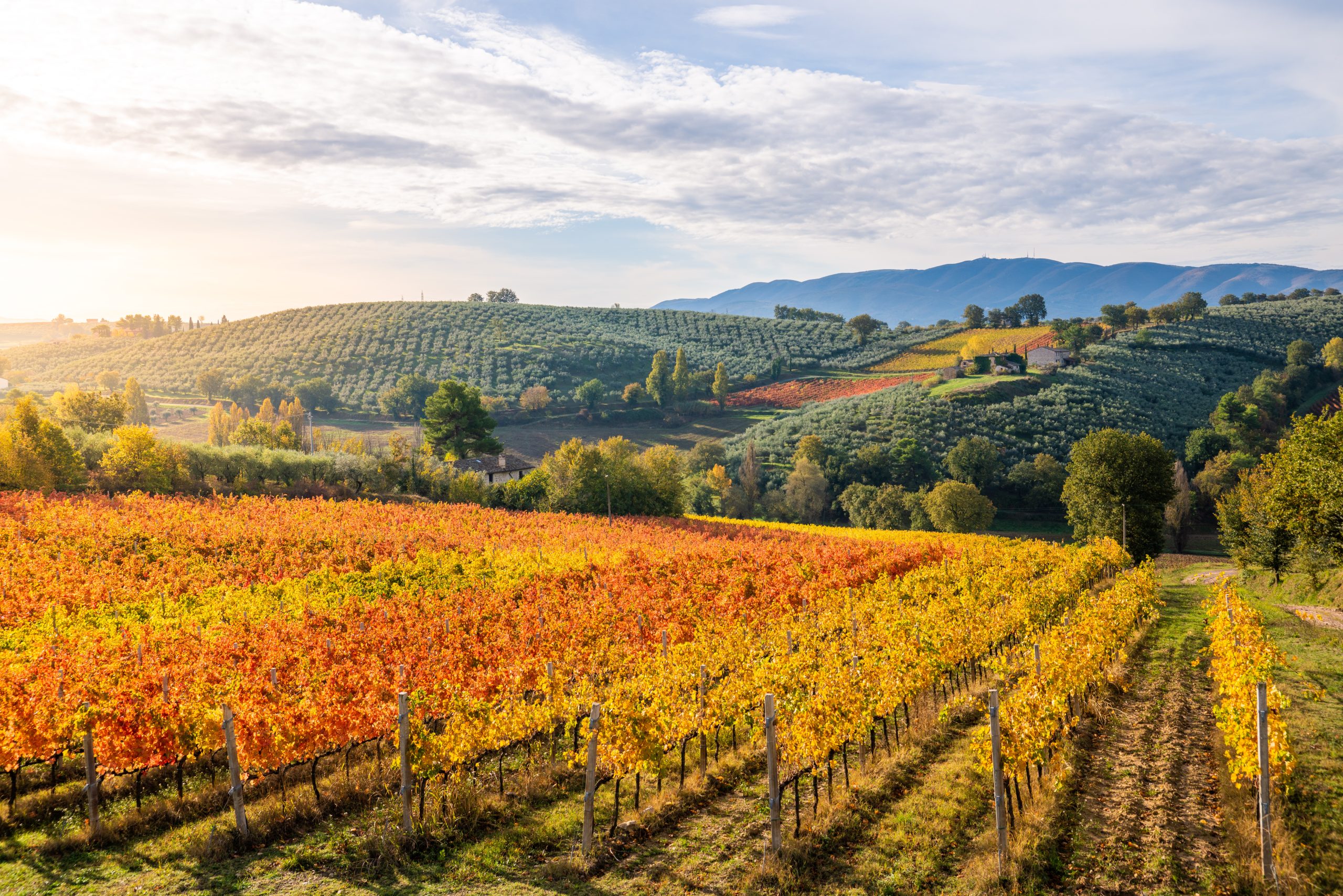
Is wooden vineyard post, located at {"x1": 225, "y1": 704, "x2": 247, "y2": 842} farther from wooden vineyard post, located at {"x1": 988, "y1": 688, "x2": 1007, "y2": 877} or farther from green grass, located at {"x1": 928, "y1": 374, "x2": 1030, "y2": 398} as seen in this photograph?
green grass, located at {"x1": 928, "y1": 374, "x2": 1030, "y2": 398}

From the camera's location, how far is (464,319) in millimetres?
154500

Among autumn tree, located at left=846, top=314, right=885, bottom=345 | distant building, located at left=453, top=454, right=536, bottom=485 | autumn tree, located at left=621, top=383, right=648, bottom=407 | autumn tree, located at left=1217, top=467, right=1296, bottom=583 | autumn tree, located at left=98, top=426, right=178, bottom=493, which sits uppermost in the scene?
autumn tree, located at left=846, top=314, right=885, bottom=345

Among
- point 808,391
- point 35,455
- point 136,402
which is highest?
point 808,391

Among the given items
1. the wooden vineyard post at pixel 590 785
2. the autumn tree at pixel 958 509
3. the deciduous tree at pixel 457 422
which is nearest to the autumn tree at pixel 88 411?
the deciduous tree at pixel 457 422

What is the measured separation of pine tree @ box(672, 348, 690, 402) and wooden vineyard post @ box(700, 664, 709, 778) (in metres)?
101

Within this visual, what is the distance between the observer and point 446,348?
137m

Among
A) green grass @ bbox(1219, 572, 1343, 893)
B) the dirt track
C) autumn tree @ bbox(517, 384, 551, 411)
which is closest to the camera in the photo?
the dirt track

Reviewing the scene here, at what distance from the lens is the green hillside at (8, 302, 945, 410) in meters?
126

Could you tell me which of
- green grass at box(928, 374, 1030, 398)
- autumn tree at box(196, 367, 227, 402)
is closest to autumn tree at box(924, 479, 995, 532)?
green grass at box(928, 374, 1030, 398)

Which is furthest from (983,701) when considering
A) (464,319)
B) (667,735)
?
(464,319)

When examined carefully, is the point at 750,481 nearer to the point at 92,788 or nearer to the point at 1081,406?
the point at 1081,406

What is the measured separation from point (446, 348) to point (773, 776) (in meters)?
137

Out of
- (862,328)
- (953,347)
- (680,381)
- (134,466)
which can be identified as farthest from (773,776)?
(862,328)

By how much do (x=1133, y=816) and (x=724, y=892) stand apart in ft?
21.0
